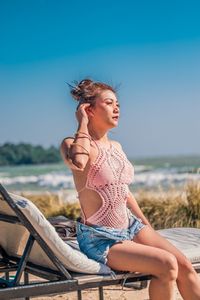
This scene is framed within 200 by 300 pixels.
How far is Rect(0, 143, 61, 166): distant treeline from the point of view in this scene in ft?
151

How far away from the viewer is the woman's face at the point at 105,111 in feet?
13.5

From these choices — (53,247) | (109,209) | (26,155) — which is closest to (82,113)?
(109,209)

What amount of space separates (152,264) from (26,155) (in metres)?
43.9

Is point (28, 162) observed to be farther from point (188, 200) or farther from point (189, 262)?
point (189, 262)

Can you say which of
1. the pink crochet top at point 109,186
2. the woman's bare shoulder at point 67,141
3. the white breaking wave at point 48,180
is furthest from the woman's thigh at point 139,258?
the white breaking wave at point 48,180

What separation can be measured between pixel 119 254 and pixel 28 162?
43755 millimetres

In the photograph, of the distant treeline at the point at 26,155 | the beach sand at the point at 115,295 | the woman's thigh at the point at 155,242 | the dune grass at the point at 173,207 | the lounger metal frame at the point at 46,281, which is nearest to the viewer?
the lounger metal frame at the point at 46,281

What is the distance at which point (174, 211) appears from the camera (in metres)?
8.86

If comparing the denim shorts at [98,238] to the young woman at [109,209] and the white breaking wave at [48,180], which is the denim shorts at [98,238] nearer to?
the young woman at [109,209]

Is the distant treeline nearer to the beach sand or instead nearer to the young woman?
the beach sand

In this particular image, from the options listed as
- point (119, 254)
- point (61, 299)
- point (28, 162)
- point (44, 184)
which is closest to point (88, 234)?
point (119, 254)

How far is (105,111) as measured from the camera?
412 centimetres

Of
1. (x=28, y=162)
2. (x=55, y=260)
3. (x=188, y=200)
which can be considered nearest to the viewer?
(x=55, y=260)

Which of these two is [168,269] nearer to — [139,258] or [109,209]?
[139,258]
